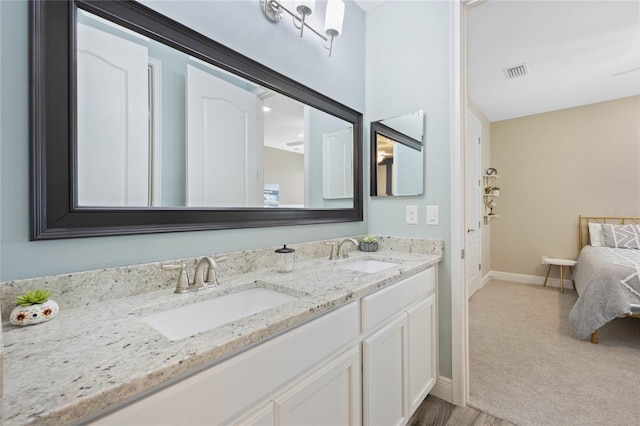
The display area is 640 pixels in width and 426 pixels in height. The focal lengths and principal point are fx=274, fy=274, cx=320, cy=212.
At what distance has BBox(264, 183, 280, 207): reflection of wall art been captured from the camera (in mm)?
1422

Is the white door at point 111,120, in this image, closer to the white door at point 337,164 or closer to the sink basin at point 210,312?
the sink basin at point 210,312

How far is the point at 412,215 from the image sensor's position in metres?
1.88

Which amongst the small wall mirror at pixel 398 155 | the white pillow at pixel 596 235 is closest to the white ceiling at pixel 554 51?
the small wall mirror at pixel 398 155

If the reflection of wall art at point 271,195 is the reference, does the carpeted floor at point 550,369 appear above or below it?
below

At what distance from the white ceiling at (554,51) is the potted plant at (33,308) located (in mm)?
2677

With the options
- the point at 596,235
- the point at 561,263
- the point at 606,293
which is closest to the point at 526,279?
the point at 561,263

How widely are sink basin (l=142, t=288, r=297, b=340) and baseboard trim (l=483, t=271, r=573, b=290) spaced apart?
4.55m

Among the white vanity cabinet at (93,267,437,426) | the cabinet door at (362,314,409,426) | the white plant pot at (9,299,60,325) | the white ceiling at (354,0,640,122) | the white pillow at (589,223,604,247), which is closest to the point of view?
the white vanity cabinet at (93,267,437,426)

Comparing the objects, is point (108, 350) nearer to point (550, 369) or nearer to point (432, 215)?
point (432, 215)

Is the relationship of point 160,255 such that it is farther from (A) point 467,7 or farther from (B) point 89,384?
(A) point 467,7

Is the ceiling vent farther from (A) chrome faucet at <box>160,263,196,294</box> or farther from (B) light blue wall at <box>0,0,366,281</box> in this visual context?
(A) chrome faucet at <box>160,263,196,294</box>

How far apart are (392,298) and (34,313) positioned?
3.95 feet

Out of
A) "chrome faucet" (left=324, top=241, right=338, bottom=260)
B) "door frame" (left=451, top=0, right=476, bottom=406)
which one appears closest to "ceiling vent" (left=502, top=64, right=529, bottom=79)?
"door frame" (left=451, top=0, right=476, bottom=406)

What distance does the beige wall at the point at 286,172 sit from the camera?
1442 millimetres
